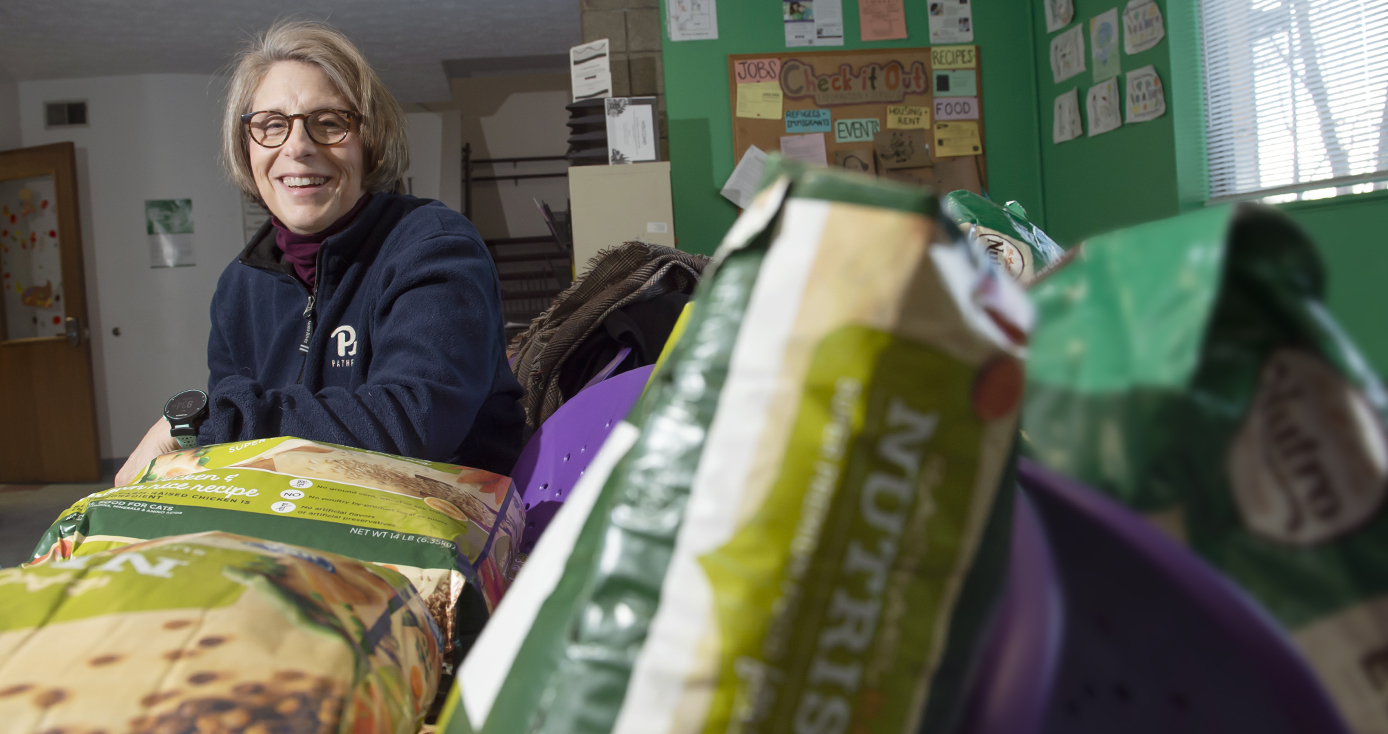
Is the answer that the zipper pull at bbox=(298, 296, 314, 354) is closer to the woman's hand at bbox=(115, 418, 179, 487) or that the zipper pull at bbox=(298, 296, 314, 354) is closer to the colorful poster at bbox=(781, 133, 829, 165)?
the woman's hand at bbox=(115, 418, 179, 487)

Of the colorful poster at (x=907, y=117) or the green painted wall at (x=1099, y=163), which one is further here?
the colorful poster at (x=907, y=117)

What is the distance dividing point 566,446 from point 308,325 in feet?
1.46

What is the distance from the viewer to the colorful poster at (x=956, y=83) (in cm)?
344

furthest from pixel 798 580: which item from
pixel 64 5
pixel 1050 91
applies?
pixel 64 5

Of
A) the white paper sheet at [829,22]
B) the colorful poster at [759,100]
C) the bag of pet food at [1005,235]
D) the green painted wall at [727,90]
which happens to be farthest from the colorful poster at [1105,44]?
the bag of pet food at [1005,235]

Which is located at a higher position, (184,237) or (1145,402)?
(184,237)

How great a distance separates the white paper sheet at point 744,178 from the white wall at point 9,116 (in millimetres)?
5405

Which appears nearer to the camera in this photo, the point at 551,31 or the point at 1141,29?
the point at 1141,29

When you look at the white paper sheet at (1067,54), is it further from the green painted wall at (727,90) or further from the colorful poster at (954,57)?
the colorful poster at (954,57)

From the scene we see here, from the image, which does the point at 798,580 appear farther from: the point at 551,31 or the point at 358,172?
the point at 551,31

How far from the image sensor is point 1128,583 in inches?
10.2

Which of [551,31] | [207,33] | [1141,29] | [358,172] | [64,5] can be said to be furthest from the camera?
[551,31]

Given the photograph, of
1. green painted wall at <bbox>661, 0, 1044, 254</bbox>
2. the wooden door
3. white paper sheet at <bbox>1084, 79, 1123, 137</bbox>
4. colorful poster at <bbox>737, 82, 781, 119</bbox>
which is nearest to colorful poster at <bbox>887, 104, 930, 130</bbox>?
green painted wall at <bbox>661, 0, 1044, 254</bbox>

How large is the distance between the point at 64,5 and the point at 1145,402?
590 centimetres
